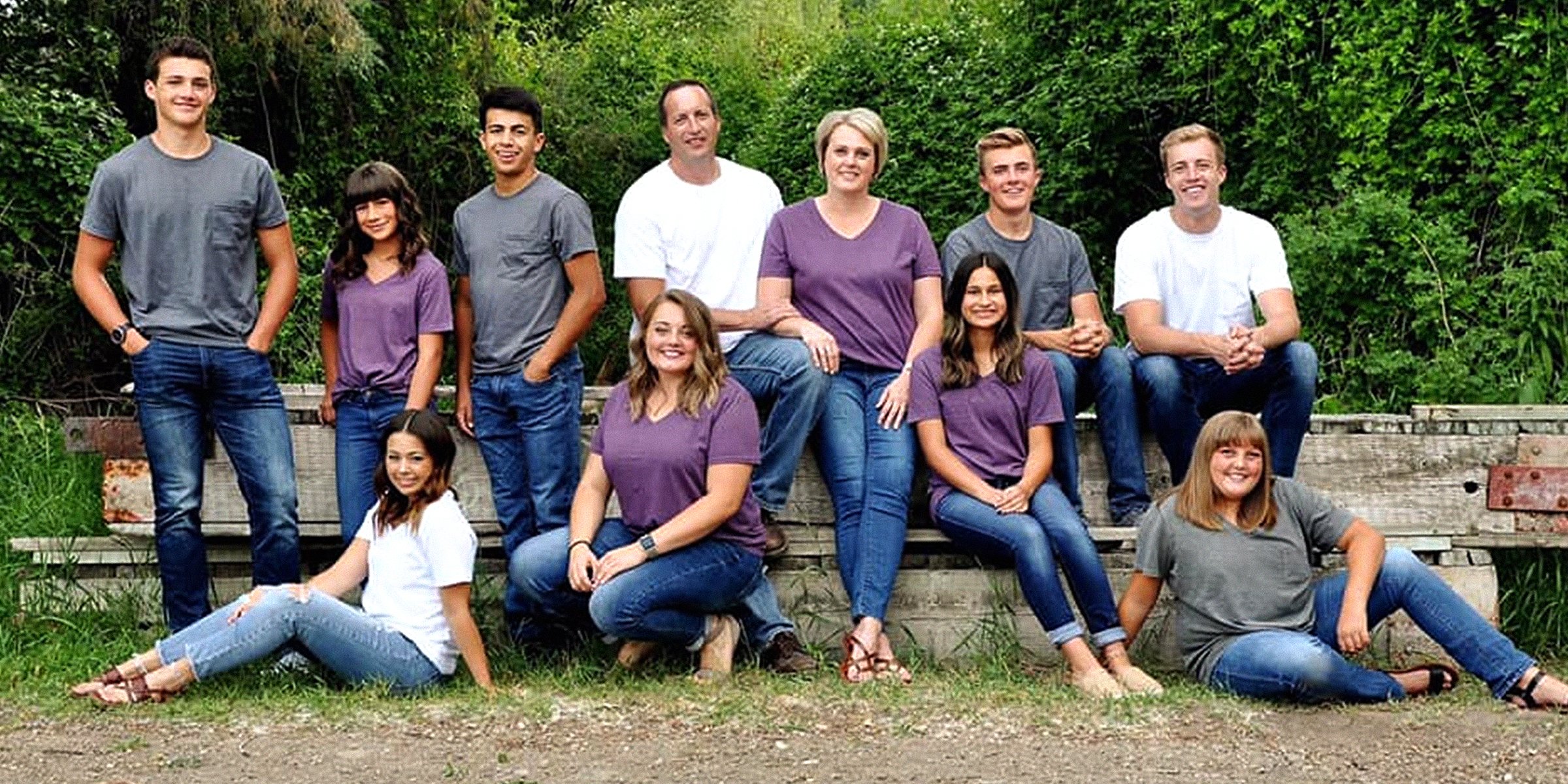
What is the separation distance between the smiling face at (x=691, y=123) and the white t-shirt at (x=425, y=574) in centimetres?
152

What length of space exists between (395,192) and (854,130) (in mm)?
1522

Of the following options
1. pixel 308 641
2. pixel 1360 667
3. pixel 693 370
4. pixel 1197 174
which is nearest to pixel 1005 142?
pixel 1197 174

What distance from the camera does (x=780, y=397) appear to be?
20.9 feet

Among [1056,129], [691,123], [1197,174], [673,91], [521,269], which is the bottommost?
[521,269]

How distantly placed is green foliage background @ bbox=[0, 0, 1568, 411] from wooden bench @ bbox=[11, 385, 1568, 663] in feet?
3.73

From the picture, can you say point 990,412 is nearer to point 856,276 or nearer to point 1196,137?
point 856,276

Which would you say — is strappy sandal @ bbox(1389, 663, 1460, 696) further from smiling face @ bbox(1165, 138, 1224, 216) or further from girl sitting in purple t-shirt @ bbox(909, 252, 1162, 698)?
smiling face @ bbox(1165, 138, 1224, 216)

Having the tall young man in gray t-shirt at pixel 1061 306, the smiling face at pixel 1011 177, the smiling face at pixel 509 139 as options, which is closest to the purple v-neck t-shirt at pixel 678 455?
the smiling face at pixel 509 139

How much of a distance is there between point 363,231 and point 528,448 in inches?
35.3

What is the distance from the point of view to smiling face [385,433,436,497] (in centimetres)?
590

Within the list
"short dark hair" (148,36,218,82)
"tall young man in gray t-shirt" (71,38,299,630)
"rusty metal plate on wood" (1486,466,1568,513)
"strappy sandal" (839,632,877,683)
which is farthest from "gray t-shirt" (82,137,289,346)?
"rusty metal plate on wood" (1486,466,1568,513)

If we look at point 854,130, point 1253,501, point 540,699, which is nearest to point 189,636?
point 540,699

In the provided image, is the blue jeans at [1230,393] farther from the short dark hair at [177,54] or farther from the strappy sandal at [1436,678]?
the short dark hair at [177,54]

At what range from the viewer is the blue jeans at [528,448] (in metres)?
6.34
